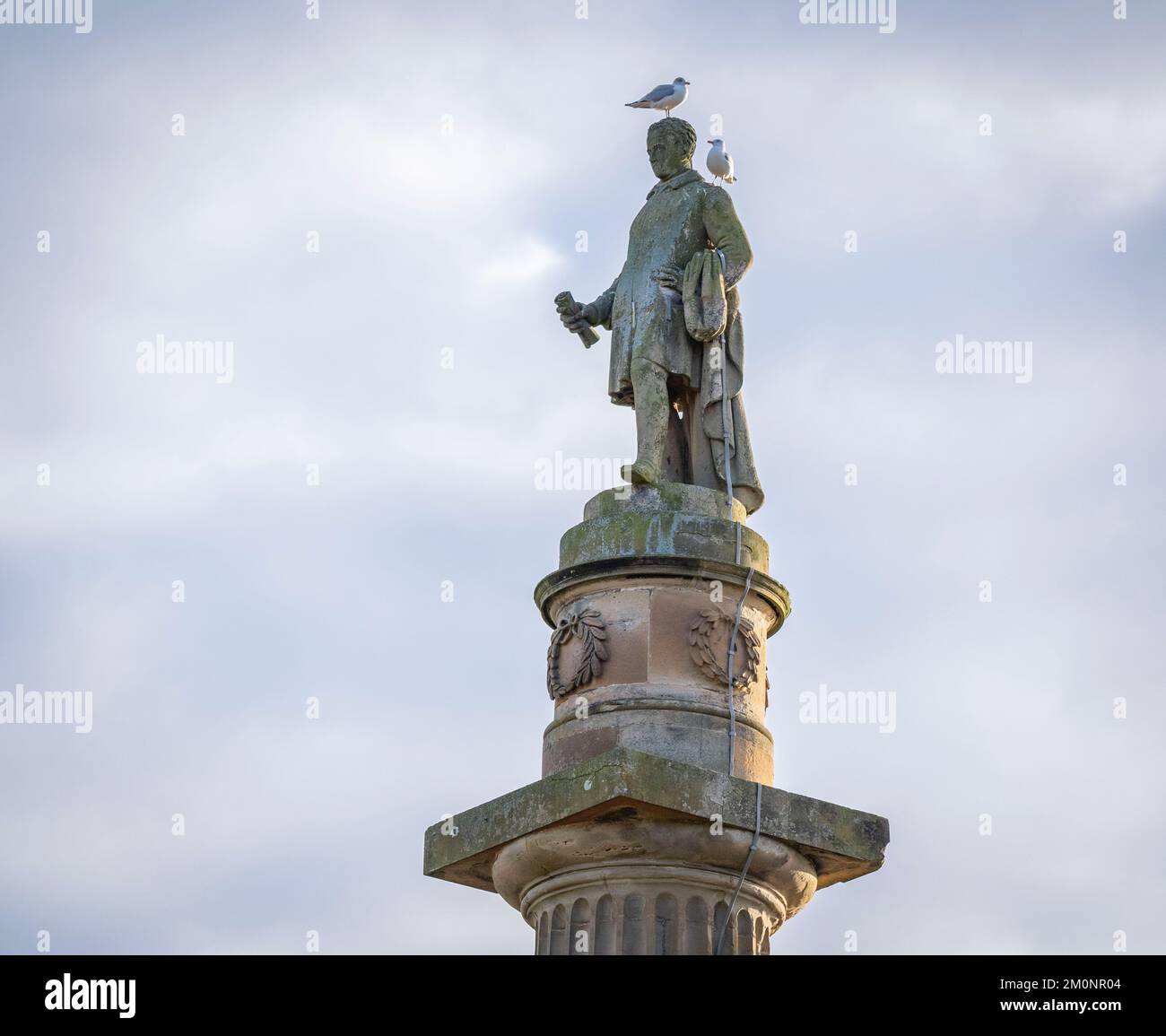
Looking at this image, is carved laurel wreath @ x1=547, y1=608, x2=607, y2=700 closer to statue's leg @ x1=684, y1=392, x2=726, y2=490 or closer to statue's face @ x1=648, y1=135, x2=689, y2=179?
statue's leg @ x1=684, y1=392, x2=726, y2=490

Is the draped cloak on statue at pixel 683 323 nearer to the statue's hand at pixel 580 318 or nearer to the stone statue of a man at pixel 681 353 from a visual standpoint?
the stone statue of a man at pixel 681 353

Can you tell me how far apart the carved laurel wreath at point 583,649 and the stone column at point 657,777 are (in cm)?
2

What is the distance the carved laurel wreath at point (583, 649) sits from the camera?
15633 millimetres

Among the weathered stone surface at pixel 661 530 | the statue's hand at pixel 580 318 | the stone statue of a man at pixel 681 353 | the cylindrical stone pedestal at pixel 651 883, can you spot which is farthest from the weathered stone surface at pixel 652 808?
the statue's hand at pixel 580 318

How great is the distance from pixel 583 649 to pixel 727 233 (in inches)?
152

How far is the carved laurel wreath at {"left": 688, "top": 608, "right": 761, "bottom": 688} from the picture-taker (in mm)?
15508

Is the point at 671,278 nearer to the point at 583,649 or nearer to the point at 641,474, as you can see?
the point at 641,474

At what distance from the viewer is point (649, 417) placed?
55.1ft

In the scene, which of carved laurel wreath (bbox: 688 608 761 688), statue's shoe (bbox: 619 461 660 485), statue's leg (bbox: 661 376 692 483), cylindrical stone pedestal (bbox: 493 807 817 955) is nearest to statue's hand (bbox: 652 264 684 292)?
statue's leg (bbox: 661 376 692 483)

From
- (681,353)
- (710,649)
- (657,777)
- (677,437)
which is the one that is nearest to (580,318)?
(681,353)

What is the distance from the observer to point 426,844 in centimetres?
1584

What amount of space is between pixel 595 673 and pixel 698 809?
5.41 ft

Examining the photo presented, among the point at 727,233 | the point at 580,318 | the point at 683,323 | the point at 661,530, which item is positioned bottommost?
the point at 661,530
